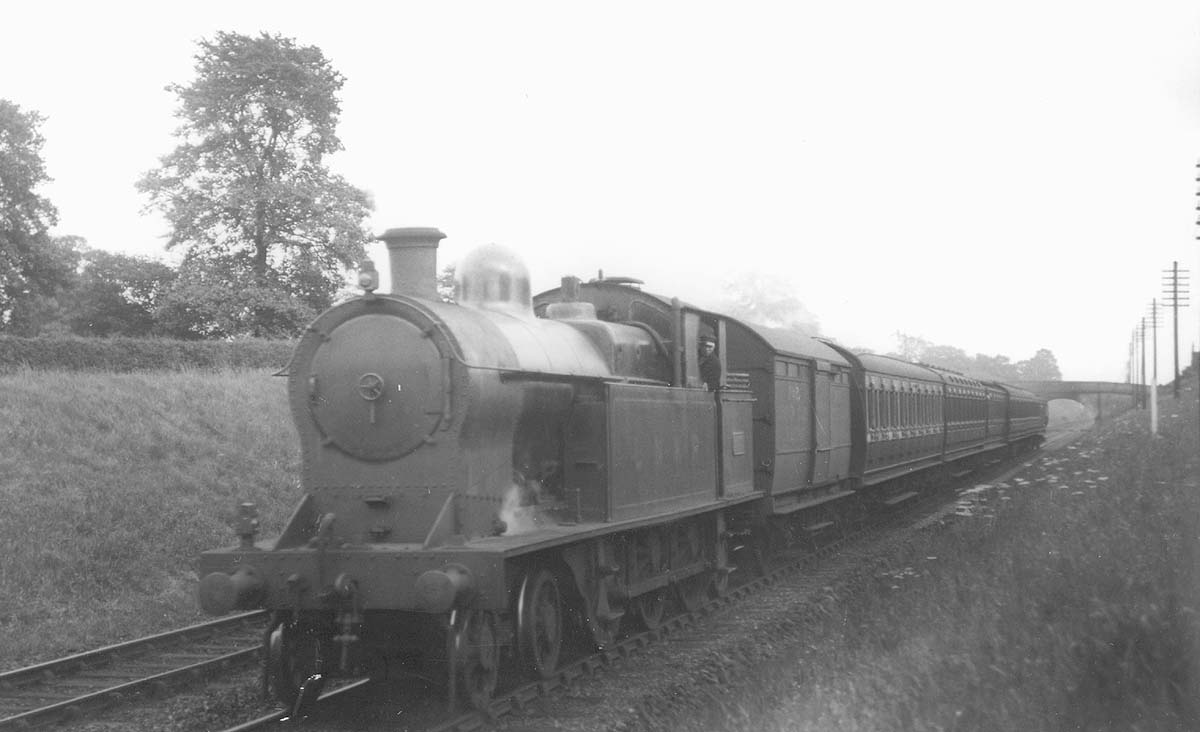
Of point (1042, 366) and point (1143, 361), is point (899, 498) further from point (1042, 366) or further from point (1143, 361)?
point (1042, 366)

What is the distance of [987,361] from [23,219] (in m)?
112

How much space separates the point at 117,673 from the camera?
8.31 metres

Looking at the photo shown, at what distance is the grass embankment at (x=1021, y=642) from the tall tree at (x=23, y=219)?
888 inches

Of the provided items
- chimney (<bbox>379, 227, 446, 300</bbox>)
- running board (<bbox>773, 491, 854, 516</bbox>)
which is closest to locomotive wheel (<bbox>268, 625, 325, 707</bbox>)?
chimney (<bbox>379, 227, 446, 300</bbox>)

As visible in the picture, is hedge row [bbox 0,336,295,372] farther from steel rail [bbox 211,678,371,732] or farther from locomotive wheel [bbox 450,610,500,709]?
locomotive wheel [bbox 450,610,500,709]

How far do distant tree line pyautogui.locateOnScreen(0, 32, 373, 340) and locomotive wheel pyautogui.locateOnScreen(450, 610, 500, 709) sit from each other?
21.2 m

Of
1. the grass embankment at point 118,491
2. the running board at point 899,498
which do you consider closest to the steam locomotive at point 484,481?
the grass embankment at point 118,491

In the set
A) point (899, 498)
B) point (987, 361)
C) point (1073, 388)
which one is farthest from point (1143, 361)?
point (899, 498)

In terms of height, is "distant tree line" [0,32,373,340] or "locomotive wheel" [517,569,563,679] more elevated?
"distant tree line" [0,32,373,340]

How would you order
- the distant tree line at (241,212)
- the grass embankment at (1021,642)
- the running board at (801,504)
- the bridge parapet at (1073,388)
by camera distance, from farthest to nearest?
the bridge parapet at (1073,388) < the distant tree line at (241,212) < the running board at (801,504) < the grass embankment at (1021,642)

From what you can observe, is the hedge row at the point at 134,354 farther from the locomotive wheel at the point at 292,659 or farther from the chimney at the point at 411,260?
the locomotive wheel at the point at 292,659

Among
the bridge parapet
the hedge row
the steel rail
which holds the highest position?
the hedge row

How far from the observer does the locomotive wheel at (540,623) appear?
7.15m

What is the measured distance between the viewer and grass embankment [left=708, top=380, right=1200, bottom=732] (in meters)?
5.39
